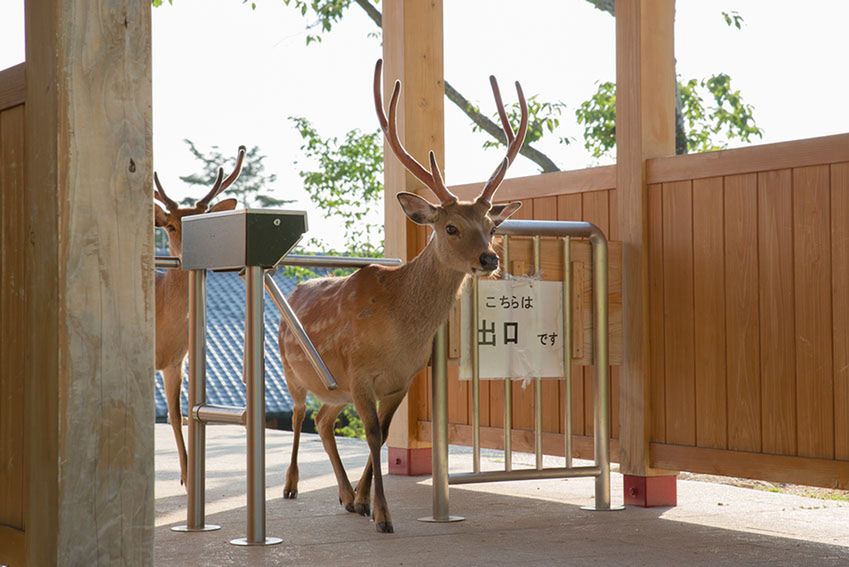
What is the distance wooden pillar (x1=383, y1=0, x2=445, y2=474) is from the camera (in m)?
7.65

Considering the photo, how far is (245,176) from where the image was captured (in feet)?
142

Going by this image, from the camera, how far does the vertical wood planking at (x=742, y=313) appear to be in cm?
572

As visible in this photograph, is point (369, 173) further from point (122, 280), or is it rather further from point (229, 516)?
point (122, 280)

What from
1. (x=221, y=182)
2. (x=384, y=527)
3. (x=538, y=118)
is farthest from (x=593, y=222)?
(x=538, y=118)

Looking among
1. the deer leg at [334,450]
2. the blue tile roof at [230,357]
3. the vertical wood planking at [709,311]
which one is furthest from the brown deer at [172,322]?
the blue tile roof at [230,357]

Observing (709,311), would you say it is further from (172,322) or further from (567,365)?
(172,322)

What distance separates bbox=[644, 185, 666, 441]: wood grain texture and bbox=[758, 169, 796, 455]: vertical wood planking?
2.09 ft

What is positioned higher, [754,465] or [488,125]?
[488,125]

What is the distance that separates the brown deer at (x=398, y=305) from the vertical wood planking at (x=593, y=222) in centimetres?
76

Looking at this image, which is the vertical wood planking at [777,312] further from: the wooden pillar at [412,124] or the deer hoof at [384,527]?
the wooden pillar at [412,124]

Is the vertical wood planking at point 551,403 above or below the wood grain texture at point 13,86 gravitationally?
below

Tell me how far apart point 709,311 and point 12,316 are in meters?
3.30

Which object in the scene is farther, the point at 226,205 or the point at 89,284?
the point at 226,205

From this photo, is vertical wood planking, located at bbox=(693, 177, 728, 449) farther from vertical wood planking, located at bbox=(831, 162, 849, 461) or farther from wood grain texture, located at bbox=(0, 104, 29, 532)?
wood grain texture, located at bbox=(0, 104, 29, 532)
